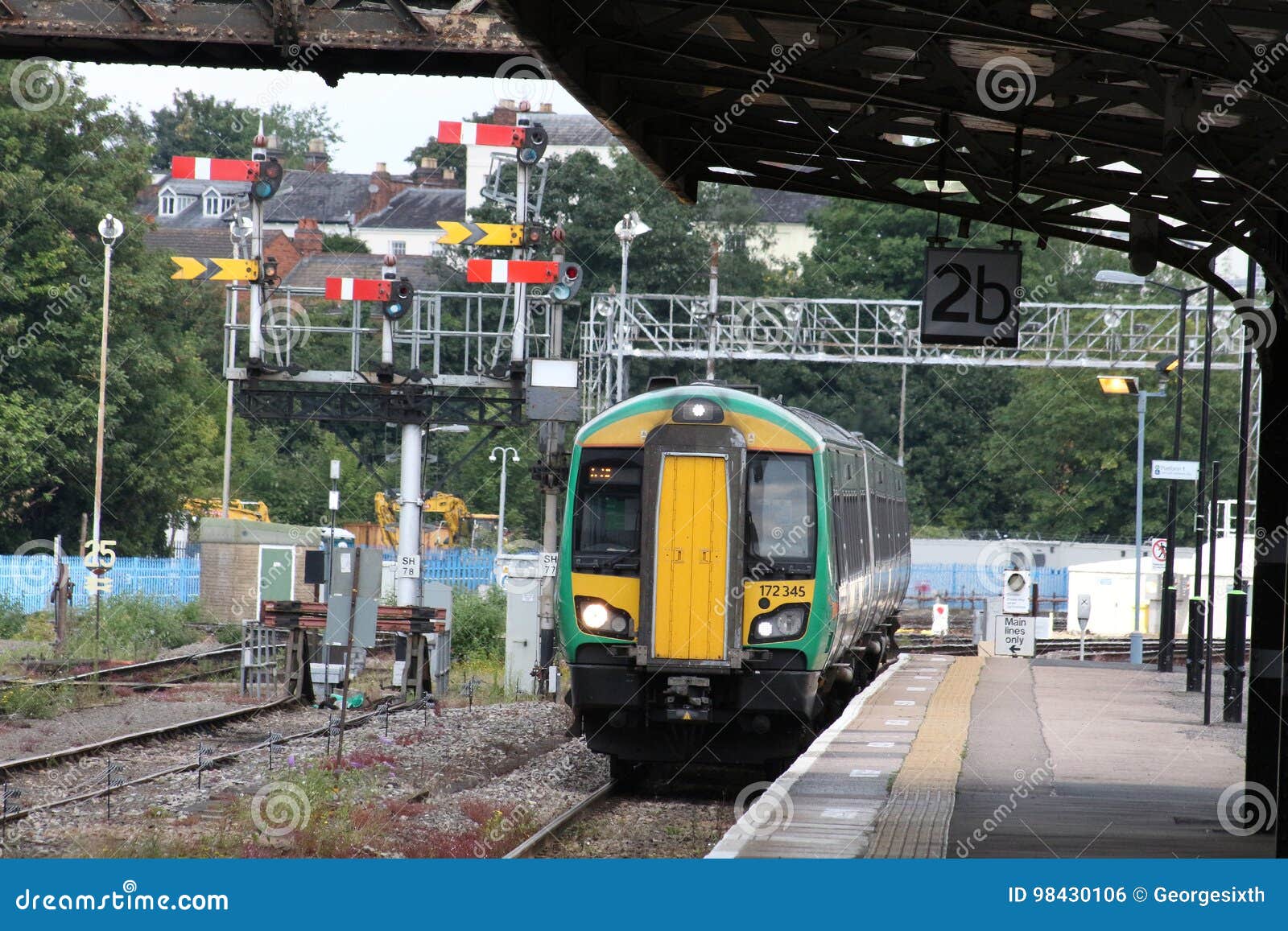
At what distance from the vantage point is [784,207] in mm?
92438

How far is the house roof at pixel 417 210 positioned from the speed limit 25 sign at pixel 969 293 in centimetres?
7975

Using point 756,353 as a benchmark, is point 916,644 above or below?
below

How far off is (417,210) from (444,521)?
3685 cm

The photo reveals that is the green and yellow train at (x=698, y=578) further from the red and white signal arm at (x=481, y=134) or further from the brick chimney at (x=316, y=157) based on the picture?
the brick chimney at (x=316, y=157)

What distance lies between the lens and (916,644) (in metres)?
36.6

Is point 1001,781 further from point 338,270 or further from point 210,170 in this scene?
point 338,270

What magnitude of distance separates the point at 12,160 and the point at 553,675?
2872cm

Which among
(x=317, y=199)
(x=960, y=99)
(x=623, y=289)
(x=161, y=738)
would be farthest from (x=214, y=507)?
(x=317, y=199)

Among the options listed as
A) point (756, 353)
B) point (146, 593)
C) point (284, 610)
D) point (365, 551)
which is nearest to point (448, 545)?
point (146, 593)

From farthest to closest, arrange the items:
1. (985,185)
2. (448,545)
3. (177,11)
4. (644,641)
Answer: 1. (448,545)
2. (644,641)
3. (985,185)
4. (177,11)

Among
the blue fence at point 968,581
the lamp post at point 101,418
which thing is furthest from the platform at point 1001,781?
the blue fence at point 968,581

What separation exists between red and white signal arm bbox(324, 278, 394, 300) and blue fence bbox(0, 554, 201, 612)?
33.0ft

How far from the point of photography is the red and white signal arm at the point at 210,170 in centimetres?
2545

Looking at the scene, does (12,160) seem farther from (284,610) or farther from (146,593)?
(284,610)
